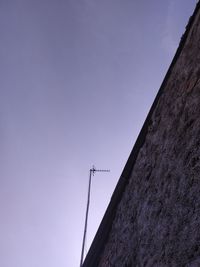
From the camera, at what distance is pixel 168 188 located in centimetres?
279

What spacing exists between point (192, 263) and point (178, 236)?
282mm

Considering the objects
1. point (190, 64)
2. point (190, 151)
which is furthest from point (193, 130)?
point (190, 64)

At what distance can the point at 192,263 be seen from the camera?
2123 mm

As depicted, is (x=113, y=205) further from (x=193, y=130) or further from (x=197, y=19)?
(x=197, y=19)

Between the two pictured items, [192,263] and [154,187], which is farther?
[154,187]

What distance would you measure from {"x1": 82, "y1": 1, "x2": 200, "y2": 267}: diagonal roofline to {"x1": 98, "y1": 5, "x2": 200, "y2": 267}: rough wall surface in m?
0.10

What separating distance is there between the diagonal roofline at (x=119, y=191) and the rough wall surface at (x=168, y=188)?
96 mm

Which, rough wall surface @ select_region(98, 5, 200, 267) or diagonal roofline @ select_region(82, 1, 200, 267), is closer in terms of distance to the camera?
rough wall surface @ select_region(98, 5, 200, 267)

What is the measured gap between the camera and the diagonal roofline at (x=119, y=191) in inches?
142

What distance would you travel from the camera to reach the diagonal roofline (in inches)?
142

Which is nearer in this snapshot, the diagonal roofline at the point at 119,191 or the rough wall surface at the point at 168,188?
the rough wall surface at the point at 168,188

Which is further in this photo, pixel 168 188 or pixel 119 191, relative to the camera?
pixel 119 191

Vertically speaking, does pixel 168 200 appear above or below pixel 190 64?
below

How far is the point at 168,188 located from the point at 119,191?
1.37m
